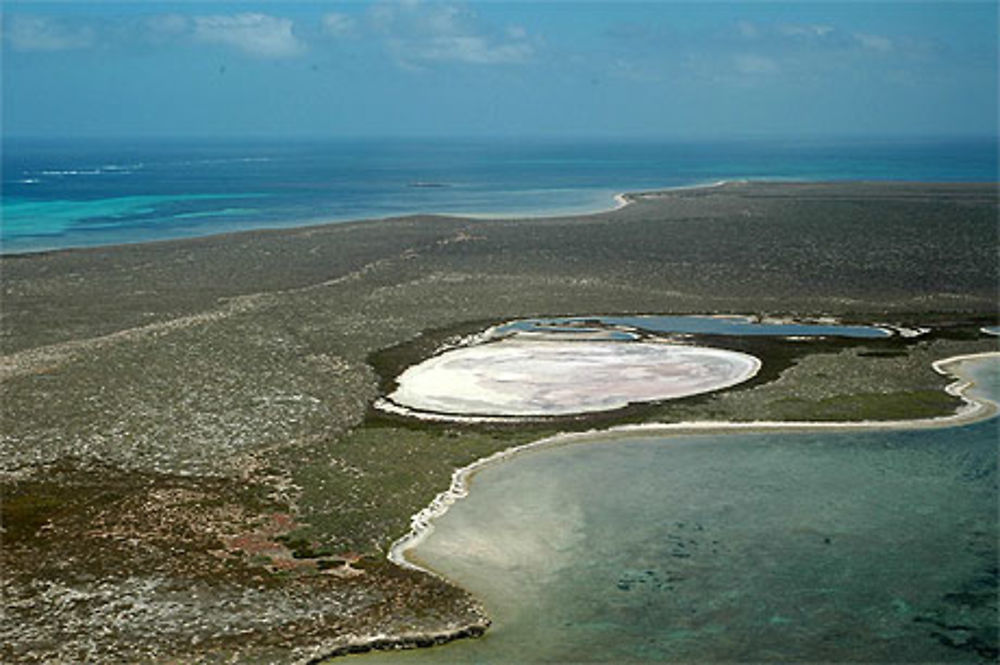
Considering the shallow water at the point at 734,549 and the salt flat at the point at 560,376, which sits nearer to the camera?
the shallow water at the point at 734,549

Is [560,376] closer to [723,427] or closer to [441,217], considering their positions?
[723,427]

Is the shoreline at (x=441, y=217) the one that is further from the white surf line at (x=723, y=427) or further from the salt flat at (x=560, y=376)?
the white surf line at (x=723, y=427)


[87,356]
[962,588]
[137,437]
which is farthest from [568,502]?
[87,356]

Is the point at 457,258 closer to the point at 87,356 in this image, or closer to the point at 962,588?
the point at 87,356

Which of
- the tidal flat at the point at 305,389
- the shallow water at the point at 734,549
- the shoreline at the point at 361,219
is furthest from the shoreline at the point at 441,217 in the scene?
the shallow water at the point at 734,549

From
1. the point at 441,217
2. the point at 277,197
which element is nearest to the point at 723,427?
the point at 441,217

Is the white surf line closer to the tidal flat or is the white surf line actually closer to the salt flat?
the tidal flat
